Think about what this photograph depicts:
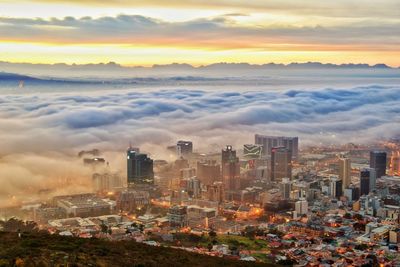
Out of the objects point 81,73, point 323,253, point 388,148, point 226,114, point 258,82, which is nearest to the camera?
point 323,253

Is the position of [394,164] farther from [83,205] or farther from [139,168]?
[83,205]

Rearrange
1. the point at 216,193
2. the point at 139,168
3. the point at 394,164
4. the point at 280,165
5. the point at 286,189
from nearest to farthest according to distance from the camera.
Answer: the point at 216,193
the point at 286,189
the point at 139,168
the point at 280,165
the point at 394,164

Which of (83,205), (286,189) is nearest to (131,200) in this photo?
(83,205)

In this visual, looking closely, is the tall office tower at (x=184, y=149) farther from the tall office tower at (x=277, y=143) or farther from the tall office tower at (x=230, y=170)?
the tall office tower at (x=277, y=143)

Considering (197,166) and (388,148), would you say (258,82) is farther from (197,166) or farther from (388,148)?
(197,166)

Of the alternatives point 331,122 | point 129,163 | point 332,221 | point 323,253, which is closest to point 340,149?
point 331,122

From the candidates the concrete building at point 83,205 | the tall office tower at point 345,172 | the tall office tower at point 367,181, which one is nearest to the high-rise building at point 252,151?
the tall office tower at point 345,172
